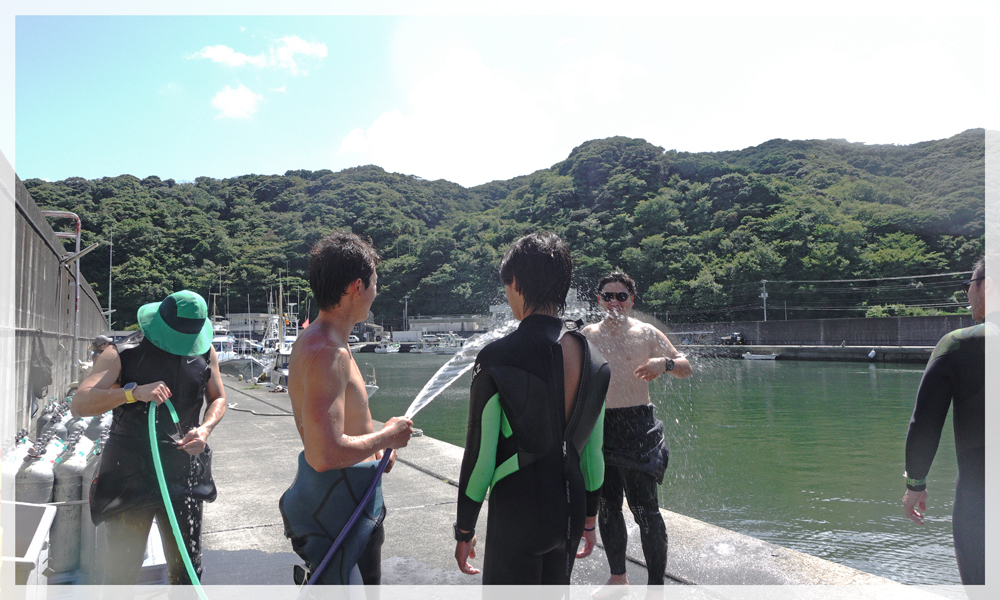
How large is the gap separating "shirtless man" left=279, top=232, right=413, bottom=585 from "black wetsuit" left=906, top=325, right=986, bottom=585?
2.31 meters

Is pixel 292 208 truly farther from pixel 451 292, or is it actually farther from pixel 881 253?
pixel 881 253

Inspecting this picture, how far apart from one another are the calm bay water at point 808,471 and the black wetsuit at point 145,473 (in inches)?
274

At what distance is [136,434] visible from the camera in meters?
2.68

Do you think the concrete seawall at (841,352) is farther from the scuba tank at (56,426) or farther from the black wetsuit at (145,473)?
the black wetsuit at (145,473)

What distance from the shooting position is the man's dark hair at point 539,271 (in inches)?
88.7

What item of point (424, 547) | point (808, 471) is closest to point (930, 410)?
point (424, 547)

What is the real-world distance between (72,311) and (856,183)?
97.8 m

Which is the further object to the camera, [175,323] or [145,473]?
[175,323]

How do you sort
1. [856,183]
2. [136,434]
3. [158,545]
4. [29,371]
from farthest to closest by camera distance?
[856,183], [29,371], [158,545], [136,434]

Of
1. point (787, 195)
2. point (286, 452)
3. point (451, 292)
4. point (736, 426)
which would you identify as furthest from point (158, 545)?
point (451, 292)

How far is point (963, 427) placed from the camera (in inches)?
102

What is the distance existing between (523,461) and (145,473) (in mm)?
1804

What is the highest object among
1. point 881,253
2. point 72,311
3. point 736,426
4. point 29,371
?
point 881,253

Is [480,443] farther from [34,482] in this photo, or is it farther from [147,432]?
[34,482]
